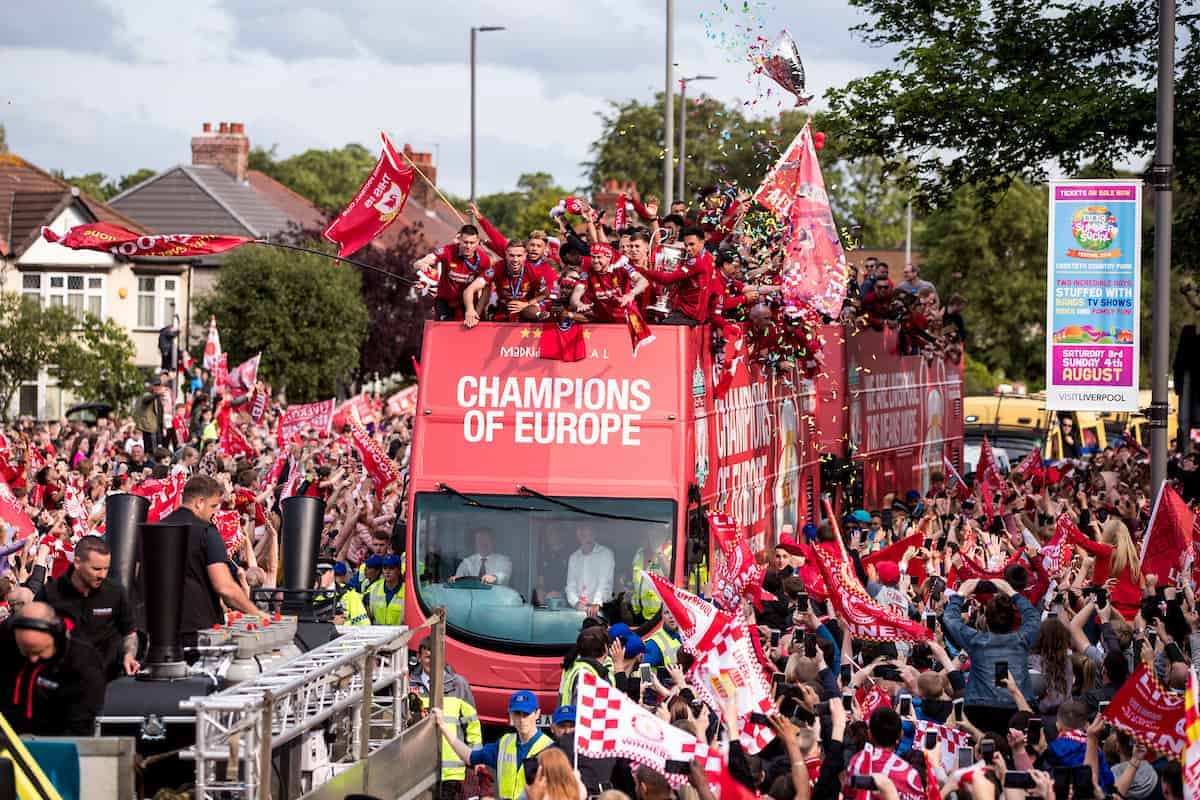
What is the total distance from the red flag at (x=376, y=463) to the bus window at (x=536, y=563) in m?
6.38

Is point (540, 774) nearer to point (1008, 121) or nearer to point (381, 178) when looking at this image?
point (381, 178)

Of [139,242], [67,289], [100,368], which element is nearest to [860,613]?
[139,242]

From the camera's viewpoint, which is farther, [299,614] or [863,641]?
[863,641]

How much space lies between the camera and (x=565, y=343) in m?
14.8

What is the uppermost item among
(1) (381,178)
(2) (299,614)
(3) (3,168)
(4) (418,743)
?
(3) (3,168)

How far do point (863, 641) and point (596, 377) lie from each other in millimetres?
3127

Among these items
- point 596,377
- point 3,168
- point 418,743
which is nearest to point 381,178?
point 596,377

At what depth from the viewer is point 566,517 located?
14477 mm

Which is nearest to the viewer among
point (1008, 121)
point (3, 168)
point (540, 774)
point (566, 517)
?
point (540, 774)

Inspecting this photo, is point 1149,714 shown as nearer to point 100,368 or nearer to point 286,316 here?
point 100,368

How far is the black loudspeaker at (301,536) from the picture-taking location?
36.5 feet

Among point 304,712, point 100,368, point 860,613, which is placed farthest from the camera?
point 100,368

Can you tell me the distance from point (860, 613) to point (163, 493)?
754cm

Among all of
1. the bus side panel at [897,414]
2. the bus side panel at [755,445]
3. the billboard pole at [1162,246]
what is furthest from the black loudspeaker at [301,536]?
the bus side panel at [897,414]
